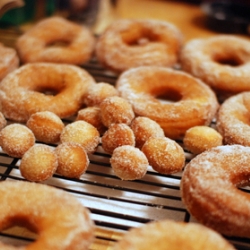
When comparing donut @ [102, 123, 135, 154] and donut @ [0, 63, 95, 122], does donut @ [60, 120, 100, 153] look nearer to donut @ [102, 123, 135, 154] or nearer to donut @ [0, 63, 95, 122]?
donut @ [102, 123, 135, 154]

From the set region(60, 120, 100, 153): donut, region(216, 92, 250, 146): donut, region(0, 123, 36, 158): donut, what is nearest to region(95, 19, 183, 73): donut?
region(216, 92, 250, 146): donut

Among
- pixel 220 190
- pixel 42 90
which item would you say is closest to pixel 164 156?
pixel 220 190

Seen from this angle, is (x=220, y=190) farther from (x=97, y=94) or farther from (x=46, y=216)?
(x=97, y=94)

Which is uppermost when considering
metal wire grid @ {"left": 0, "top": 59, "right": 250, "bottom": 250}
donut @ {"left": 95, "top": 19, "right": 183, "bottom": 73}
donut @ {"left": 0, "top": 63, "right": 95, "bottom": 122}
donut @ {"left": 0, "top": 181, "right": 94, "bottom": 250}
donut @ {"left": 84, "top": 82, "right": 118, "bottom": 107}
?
donut @ {"left": 95, "top": 19, "right": 183, "bottom": 73}

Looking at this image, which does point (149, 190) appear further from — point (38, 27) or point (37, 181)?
point (38, 27)

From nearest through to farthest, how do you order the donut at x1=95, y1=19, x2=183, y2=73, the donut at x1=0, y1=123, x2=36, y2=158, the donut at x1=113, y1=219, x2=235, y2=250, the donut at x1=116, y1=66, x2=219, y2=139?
1. the donut at x1=113, y1=219, x2=235, y2=250
2. the donut at x1=0, y1=123, x2=36, y2=158
3. the donut at x1=116, y1=66, x2=219, y2=139
4. the donut at x1=95, y1=19, x2=183, y2=73

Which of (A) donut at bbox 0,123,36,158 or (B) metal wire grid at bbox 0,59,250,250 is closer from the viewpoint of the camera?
(B) metal wire grid at bbox 0,59,250,250

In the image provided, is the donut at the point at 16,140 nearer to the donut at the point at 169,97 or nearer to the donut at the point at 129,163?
Result: the donut at the point at 129,163
